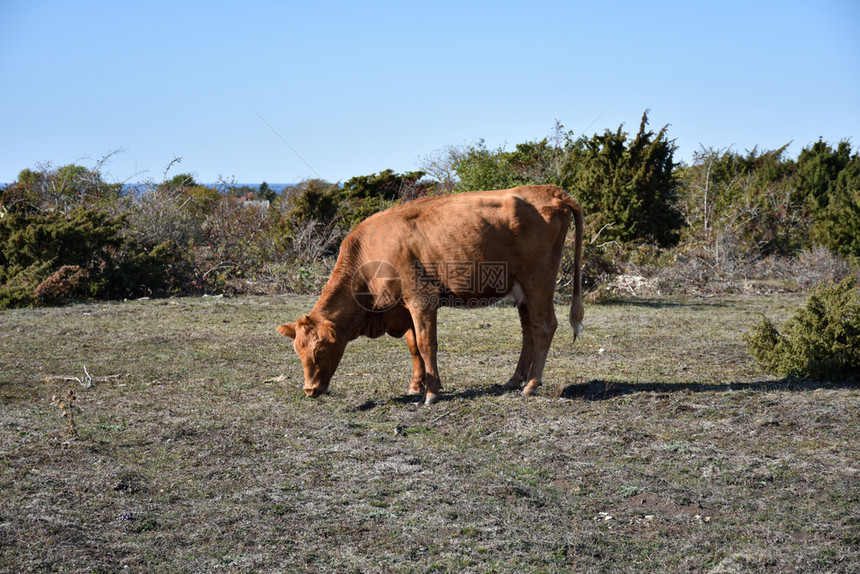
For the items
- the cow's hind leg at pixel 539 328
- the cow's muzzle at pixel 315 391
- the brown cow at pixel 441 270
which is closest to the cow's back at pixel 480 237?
the brown cow at pixel 441 270

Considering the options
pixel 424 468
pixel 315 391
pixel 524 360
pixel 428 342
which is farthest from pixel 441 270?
pixel 424 468

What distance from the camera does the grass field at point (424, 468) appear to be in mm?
4535

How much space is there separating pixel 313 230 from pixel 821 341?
15.0 metres

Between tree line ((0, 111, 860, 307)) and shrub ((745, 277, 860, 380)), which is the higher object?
tree line ((0, 111, 860, 307))

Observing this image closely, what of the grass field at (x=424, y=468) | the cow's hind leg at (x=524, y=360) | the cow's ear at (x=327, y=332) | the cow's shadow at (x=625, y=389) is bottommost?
the grass field at (x=424, y=468)

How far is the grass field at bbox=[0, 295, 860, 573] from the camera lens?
4535 mm

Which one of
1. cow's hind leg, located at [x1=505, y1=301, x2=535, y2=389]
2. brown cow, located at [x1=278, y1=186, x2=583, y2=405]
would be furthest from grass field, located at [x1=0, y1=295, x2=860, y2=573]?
brown cow, located at [x1=278, y1=186, x2=583, y2=405]

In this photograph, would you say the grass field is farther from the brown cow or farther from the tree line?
the tree line

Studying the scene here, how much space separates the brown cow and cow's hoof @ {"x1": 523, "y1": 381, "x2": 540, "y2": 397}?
0.01 metres

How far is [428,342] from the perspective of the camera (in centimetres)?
805

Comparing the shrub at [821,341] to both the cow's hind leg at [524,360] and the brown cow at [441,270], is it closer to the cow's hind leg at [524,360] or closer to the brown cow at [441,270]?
the brown cow at [441,270]

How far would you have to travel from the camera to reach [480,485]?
570 cm

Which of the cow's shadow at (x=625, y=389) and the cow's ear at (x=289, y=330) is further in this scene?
the cow's shadow at (x=625, y=389)

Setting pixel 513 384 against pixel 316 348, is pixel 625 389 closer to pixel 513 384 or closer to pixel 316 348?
pixel 513 384
